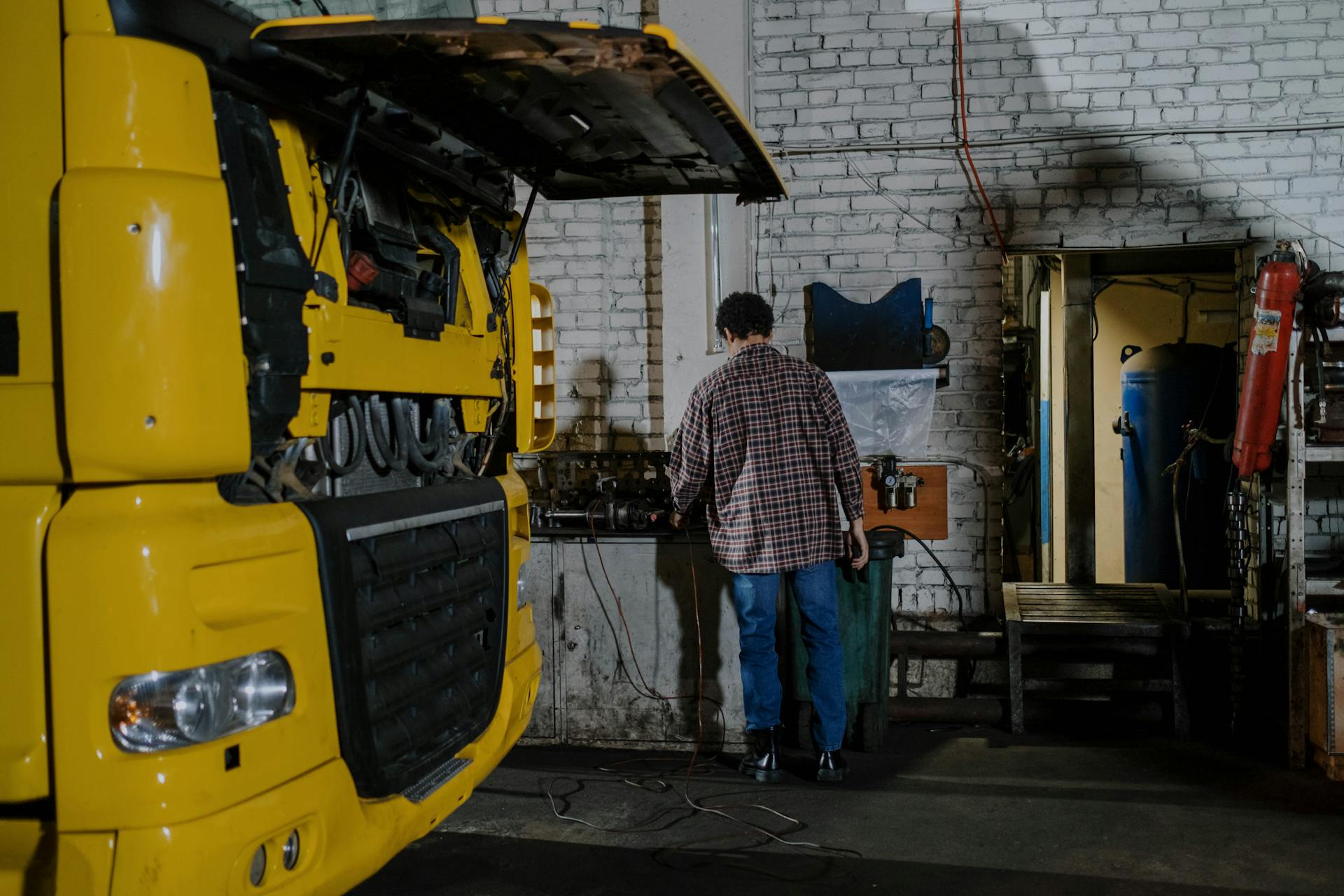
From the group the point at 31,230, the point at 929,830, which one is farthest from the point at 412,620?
the point at 929,830

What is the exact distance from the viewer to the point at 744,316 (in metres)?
4.16

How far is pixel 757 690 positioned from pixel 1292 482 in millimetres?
2342

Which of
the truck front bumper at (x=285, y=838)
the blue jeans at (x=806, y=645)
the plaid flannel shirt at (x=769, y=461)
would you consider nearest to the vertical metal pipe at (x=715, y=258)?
the plaid flannel shirt at (x=769, y=461)

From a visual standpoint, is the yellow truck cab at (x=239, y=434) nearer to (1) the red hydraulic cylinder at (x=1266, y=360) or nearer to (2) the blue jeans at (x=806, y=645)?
(2) the blue jeans at (x=806, y=645)

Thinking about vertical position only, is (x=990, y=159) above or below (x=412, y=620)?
above

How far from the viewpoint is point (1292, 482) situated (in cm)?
426

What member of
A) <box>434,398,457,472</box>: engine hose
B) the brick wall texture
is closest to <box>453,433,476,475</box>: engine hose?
<box>434,398,457,472</box>: engine hose

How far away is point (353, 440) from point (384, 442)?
111 mm

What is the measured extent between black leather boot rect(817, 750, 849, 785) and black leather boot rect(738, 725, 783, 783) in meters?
0.16

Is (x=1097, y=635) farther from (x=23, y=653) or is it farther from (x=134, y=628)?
(x=23, y=653)

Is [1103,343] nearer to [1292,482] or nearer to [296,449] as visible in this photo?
[1292,482]

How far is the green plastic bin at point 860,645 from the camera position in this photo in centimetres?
438

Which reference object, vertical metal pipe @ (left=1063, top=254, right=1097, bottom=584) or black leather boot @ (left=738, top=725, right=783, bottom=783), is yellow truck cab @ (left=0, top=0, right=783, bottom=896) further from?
vertical metal pipe @ (left=1063, top=254, right=1097, bottom=584)

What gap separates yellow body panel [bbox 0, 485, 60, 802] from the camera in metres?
1.74
